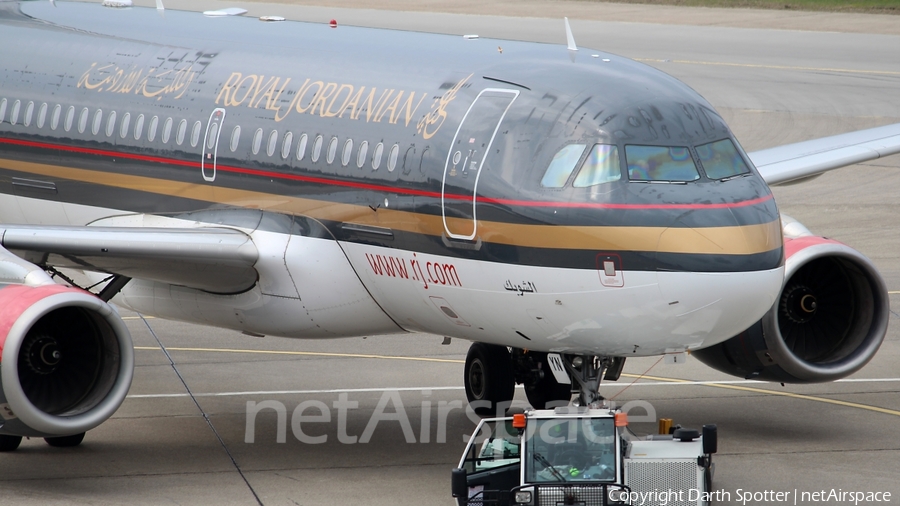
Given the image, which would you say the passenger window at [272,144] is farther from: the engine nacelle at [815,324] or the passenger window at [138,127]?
the engine nacelle at [815,324]

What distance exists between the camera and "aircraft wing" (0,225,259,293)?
1591cm

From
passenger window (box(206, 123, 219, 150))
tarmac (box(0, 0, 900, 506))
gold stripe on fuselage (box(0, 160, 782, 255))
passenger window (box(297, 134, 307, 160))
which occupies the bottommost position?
tarmac (box(0, 0, 900, 506))

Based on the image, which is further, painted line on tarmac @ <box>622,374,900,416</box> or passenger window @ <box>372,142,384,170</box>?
painted line on tarmac @ <box>622,374,900,416</box>

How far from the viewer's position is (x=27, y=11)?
21219 millimetres

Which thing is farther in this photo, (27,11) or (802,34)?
(802,34)

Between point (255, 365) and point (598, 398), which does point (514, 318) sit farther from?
point (255, 365)

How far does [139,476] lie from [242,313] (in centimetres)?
222

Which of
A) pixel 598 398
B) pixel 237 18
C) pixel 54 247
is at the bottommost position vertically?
pixel 598 398

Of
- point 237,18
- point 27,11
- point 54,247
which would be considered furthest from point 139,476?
point 27,11
